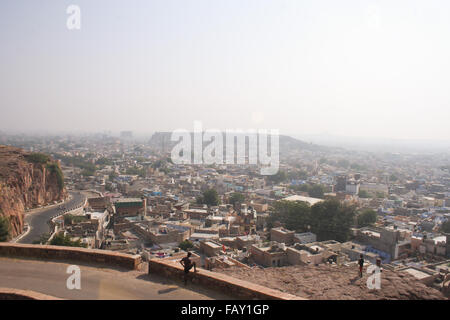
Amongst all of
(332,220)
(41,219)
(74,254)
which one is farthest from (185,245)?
(41,219)

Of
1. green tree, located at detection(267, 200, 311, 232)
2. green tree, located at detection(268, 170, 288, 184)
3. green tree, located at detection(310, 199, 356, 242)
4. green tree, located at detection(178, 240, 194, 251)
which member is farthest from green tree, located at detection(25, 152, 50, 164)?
green tree, located at detection(268, 170, 288, 184)

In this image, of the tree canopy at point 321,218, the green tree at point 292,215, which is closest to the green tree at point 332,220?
the tree canopy at point 321,218

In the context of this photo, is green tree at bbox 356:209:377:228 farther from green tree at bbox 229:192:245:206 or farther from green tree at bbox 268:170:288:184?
green tree at bbox 268:170:288:184

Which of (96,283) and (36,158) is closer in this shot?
(96,283)

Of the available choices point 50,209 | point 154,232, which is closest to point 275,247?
point 154,232

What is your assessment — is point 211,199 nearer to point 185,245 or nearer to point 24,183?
point 185,245
